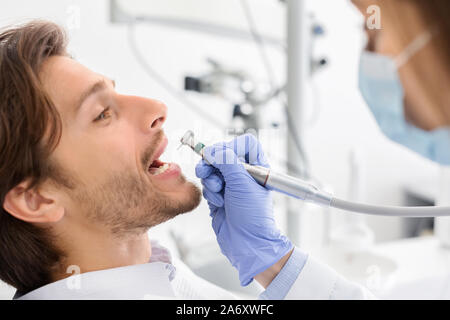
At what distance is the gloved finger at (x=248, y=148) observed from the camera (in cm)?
86

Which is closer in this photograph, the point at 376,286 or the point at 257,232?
the point at 257,232

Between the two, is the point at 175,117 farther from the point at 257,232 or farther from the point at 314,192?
the point at 314,192

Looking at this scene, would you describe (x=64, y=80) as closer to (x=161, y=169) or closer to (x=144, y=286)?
(x=161, y=169)

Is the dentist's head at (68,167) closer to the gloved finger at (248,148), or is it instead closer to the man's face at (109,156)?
the man's face at (109,156)

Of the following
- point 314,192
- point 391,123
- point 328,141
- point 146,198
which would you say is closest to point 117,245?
point 146,198

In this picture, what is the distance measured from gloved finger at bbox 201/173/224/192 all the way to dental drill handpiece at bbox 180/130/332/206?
0.05m

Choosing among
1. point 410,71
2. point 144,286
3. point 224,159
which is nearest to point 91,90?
point 224,159

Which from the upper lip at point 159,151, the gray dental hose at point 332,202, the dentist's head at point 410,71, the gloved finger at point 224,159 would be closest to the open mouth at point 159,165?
the upper lip at point 159,151

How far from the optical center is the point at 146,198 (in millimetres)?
879

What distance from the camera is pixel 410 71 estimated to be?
1203mm

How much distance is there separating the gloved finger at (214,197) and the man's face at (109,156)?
0.07 feet

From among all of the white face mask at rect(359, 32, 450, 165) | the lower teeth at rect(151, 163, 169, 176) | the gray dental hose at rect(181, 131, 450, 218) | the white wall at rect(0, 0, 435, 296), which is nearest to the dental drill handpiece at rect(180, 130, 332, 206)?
the gray dental hose at rect(181, 131, 450, 218)

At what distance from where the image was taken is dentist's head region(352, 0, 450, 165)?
3.44 feet
